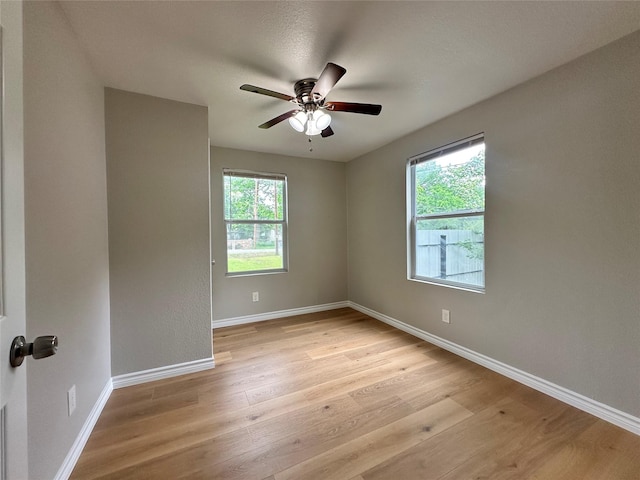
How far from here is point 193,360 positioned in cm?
234

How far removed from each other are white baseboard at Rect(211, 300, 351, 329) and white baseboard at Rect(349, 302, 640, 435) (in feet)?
4.87

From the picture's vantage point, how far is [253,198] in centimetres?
366

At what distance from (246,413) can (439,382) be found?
4.94 feet

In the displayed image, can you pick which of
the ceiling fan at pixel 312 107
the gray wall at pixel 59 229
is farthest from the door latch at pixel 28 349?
the ceiling fan at pixel 312 107

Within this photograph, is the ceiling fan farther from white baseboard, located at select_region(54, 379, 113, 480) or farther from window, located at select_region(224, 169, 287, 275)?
white baseboard, located at select_region(54, 379, 113, 480)

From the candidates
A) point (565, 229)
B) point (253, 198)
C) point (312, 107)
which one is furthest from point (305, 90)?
point (565, 229)

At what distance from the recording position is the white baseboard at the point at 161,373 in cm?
212

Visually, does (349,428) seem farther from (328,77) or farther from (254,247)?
(254,247)

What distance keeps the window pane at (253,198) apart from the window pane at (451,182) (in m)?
1.90

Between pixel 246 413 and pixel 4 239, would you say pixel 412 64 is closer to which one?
pixel 4 239

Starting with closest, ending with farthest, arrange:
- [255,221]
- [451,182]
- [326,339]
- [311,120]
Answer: [311,120], [451,182], [326,339], [255,221]

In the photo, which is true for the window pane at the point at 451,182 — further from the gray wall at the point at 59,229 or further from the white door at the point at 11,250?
the gray wall at the point at 59,229

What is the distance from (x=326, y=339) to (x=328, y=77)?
8.41 feet

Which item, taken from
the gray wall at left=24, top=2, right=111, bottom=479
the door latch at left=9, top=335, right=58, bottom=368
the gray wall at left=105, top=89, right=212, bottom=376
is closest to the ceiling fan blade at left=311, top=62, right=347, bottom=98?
the gray wall at left=105, top=89, right=212, bottom=376
